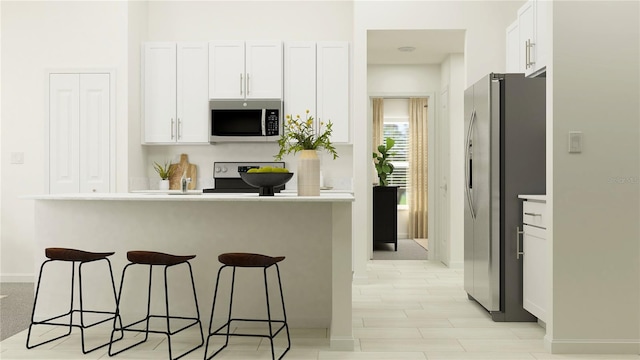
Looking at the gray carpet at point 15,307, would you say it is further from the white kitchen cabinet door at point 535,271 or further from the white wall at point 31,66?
the white kitchen cabinet door at point 535,271

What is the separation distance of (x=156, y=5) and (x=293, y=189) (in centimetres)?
250

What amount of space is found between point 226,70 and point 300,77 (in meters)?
0.76

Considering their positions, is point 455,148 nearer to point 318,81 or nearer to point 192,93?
point 318,81

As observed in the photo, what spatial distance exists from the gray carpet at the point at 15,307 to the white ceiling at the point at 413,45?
13.1 ft

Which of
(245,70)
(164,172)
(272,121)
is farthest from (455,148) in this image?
(164,172)

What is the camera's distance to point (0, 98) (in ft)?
19.0

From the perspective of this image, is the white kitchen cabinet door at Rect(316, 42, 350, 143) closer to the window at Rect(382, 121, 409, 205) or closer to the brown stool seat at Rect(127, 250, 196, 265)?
the brown stool seat at Rect(127, 250, 196, 265)

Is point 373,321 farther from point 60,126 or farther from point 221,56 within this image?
point 60,126

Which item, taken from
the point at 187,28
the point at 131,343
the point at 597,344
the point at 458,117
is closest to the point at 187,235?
the point at 131,343

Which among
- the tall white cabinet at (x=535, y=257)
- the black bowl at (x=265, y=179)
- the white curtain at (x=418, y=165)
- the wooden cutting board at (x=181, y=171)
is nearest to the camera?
the black bowl at (x=265, y=179)

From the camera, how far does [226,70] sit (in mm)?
5820

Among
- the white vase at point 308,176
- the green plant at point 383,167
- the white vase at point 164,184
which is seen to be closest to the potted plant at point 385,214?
the green plant at point 383,167

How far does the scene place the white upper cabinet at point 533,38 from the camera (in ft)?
13.5

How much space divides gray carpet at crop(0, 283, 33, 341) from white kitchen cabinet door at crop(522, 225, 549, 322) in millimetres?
3487
